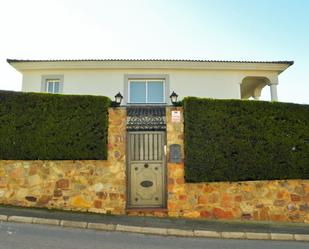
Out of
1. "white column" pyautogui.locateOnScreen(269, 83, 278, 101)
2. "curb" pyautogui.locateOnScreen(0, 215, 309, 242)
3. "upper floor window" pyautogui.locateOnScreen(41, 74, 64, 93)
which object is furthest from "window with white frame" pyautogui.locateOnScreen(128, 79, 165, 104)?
"curb" pyautogui.locateOnScreen(0, 215, 309, 242)

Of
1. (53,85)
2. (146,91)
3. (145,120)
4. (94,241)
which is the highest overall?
(53,85)

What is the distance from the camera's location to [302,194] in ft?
28.2

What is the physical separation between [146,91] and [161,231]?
7.82 m

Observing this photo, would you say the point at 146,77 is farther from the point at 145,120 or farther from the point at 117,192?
the point at 117,192

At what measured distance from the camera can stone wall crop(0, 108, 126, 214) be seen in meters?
8.23

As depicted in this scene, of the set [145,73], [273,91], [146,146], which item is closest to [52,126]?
[146,146]

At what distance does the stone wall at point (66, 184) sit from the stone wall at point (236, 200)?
155cm

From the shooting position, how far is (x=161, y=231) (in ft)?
22.7

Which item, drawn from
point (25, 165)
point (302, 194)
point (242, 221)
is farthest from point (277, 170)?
point (25, 165)

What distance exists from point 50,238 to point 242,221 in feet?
16.5

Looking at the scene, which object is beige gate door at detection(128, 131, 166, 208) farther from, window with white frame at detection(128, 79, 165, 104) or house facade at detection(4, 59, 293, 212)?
window with white frame at detection(128, 79, 165, 104)

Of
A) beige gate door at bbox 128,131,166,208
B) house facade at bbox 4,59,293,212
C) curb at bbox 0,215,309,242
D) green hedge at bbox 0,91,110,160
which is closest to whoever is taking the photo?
curb at bbox 0,215,309,242

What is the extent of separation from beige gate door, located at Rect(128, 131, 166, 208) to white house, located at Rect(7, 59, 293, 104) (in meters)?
4.82

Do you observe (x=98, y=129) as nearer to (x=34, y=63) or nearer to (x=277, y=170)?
(x=277, y=170)
